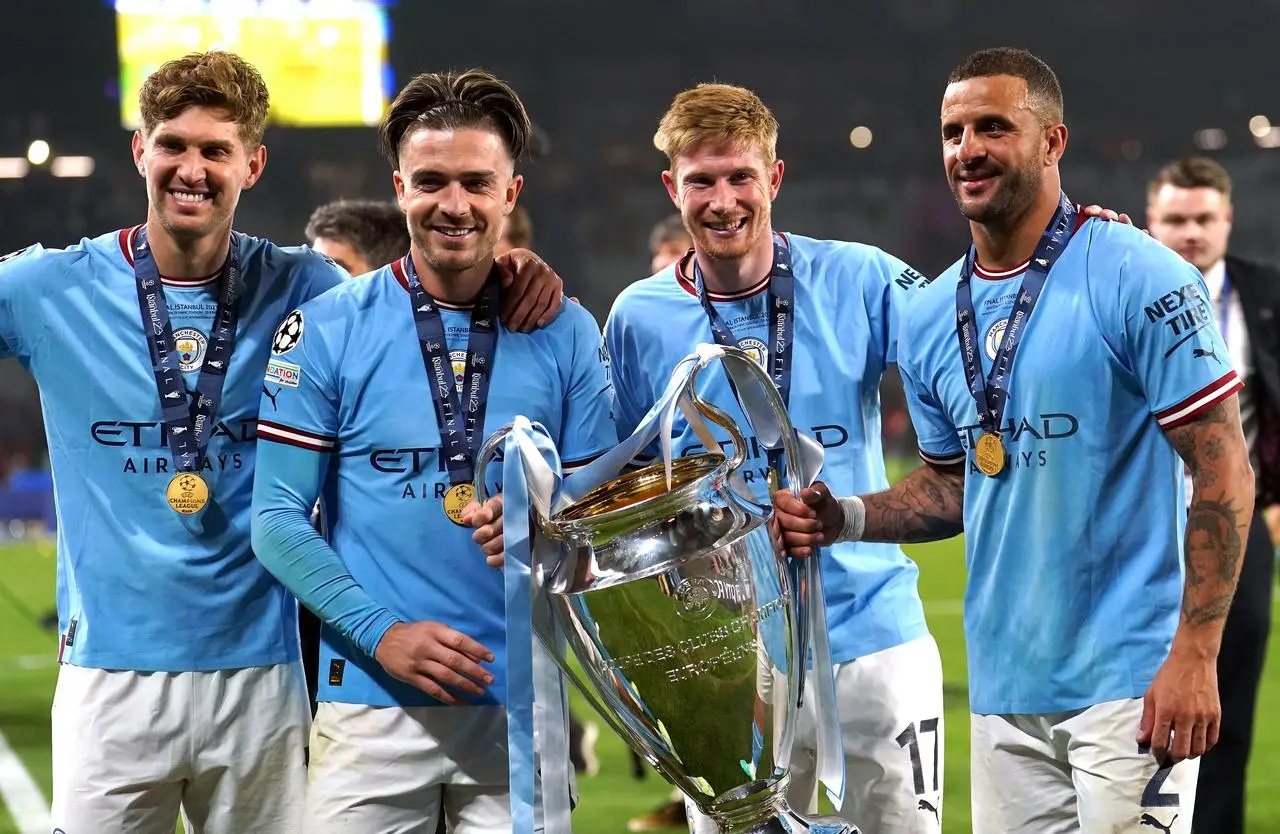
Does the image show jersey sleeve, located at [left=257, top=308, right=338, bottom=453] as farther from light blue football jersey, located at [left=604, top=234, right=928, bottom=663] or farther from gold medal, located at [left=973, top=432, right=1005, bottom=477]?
gold medal, located at [left=973, top=432, right=1005, bottom=477]

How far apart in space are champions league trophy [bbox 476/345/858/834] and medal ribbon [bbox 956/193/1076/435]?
1.90 ft

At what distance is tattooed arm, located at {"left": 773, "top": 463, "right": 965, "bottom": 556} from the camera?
2.72m

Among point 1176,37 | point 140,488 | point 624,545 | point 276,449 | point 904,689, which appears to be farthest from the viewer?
point 1176,37

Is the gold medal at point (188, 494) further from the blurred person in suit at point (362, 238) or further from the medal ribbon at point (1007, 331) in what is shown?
the blurred person in suit at point (362, 238)

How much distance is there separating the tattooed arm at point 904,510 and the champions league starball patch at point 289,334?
0.93 m

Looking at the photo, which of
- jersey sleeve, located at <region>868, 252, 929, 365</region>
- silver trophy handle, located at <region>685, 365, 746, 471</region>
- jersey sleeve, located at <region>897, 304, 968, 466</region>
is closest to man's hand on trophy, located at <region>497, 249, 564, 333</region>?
silver trophy handle, located at <region>685, 365, 746, 471</region>

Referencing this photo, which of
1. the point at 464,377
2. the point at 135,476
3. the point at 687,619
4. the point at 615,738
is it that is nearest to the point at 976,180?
the point at 464,377

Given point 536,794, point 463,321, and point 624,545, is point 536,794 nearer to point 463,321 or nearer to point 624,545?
point 624,545

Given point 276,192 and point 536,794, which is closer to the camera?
point 536,794

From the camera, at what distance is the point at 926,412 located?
2.96 meters

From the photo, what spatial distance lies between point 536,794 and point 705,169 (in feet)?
4.45

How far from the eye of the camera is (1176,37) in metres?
24.8

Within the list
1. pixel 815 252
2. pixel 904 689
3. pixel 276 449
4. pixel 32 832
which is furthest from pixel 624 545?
pixel 32 832

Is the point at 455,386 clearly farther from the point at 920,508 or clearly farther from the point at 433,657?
the point at 920,508
